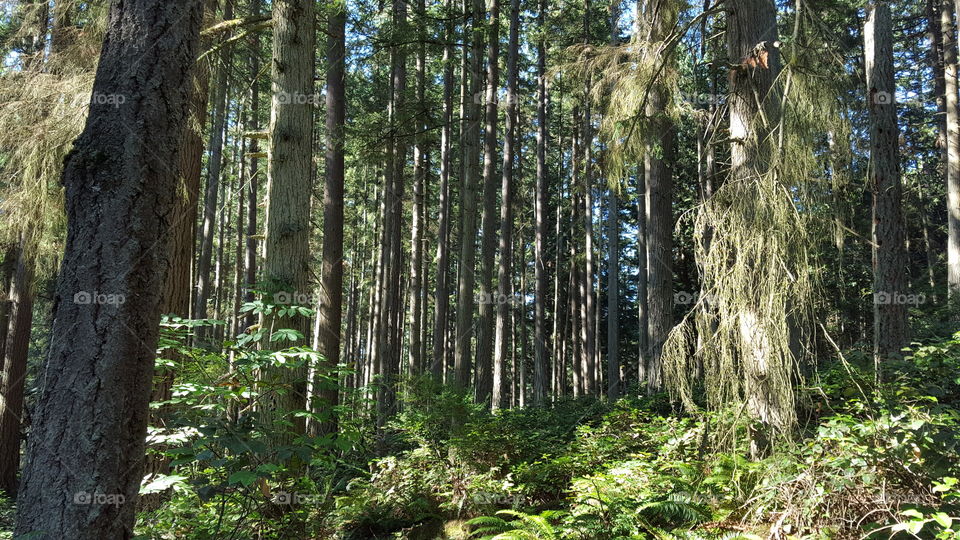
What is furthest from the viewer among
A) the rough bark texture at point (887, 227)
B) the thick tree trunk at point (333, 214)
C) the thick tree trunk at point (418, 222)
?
the thick tree trunk at point (418, 222)

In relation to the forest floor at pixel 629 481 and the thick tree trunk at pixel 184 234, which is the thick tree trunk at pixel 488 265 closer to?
the forest floor at pixel 629 481

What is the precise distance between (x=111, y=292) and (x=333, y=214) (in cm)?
713

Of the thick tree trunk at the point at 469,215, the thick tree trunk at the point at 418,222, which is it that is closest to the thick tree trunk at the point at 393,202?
the thick tree trunk at the point at 418,222

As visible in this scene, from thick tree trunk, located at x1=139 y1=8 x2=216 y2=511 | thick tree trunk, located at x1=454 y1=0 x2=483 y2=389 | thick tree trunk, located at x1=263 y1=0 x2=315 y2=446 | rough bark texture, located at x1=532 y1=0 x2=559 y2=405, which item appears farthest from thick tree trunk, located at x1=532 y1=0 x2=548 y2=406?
thick tree trunk, located at x1=263 y1=0 x2=315 y2=446

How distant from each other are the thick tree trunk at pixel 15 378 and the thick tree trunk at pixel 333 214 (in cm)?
610

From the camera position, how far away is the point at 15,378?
1130 centimetres

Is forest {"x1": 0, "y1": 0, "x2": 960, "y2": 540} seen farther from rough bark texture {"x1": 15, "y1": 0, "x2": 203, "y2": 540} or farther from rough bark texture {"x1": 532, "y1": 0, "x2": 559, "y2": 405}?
rough bark texture {"x1": 532, "y1": 0, "x2": 559, "y2": 405}

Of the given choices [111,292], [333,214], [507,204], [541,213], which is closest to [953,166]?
[541,213]

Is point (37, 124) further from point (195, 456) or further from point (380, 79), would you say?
point (380, 79)

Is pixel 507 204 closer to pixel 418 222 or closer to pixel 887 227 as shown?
pixel 418 222

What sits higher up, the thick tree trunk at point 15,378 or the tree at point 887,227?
the tree at point 887,227

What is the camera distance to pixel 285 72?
591 cm

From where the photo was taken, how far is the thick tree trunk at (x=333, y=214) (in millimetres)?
9344

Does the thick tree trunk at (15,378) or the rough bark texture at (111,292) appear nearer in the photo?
the rough bark texture at (111,292)
